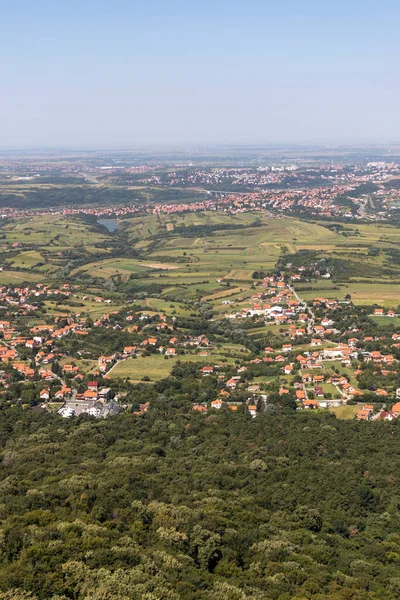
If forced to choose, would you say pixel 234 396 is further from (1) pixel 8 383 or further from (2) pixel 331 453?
(1) pixel 8 383

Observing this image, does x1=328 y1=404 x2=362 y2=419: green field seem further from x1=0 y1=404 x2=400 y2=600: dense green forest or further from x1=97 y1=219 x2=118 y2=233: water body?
x1=97 y1=219 x2=118 y2=233: water body

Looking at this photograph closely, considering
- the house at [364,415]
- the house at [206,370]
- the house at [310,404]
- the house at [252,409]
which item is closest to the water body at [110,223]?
the house at [206,370]

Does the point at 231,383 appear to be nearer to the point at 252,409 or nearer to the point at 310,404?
the point at 252,409

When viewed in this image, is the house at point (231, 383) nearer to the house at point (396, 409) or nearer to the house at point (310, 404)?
the house at point (310, 404)

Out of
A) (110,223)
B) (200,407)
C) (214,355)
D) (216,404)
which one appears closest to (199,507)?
(200,407)

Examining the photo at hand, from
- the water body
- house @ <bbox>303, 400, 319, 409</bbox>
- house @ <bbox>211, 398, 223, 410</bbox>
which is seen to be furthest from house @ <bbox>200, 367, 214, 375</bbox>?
the water body

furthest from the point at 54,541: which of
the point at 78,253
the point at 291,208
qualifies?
the point at 291,208
